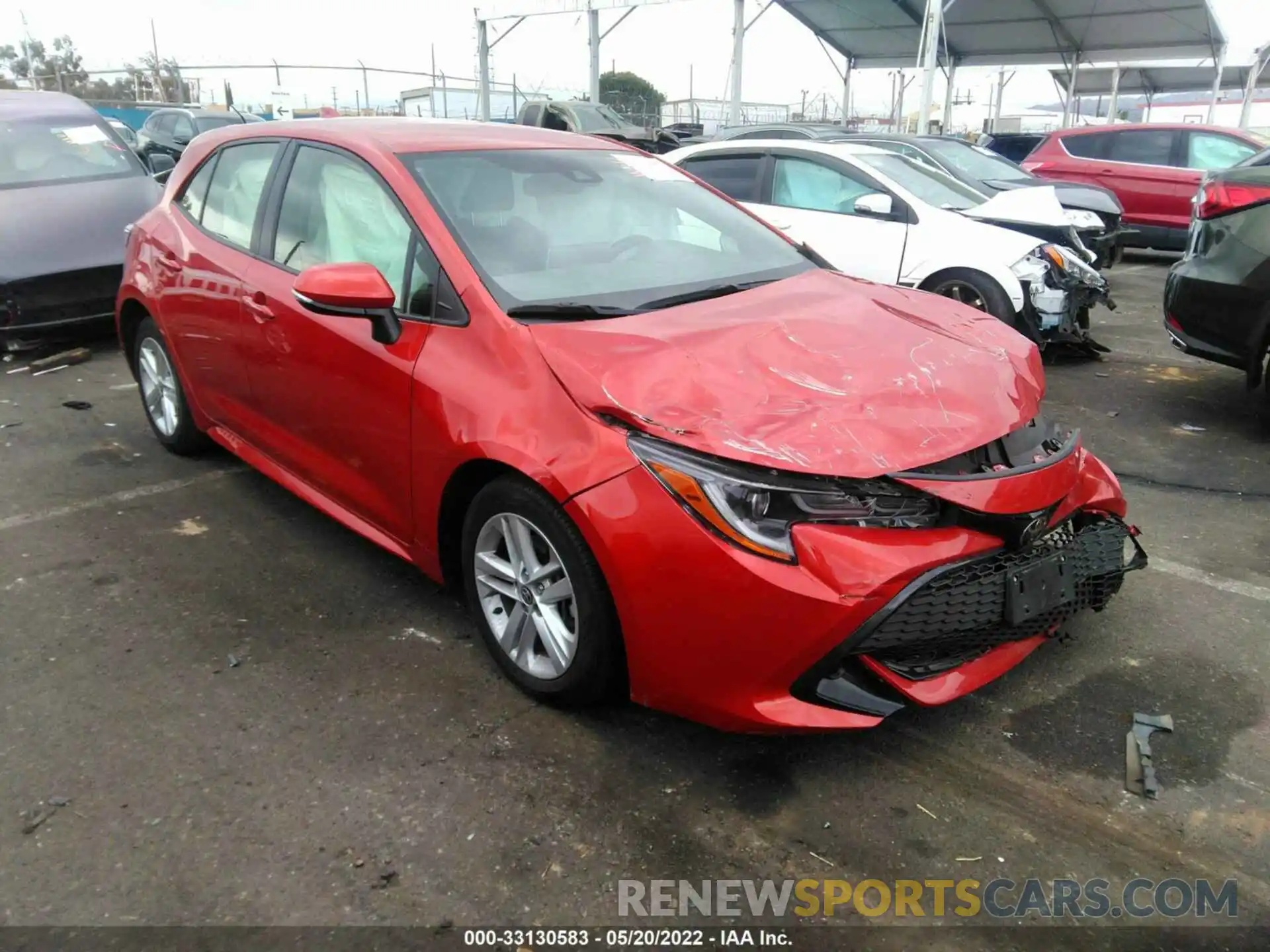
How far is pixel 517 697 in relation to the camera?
Answer: 288cm

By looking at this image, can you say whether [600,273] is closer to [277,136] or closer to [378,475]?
[378,475]

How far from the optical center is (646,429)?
7.76 ft

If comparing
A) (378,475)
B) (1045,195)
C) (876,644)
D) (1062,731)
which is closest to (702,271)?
(378,475)

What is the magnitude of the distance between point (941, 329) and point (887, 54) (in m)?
27.0

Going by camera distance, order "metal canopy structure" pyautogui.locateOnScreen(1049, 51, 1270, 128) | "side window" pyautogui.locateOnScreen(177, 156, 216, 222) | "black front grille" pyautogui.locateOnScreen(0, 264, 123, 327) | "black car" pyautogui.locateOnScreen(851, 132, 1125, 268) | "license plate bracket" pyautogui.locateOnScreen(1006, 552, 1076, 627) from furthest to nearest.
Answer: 1. "metal canopy structure" pyautogui.locateOnScreen(1049, 51, 1270, 128)
2. "black car" pyautogui.locateOnScreen(851, 132, 1125, 268)
3. "black front grille" pyautogui.locateOnScreen(0, 264, 123, 327)
4. "side window" pyautogui.locateOnScreen(177, 156, 216, 222)
5. "license plate bracket" pyautogui.locateOnScreen(1006, 552, 1076, 627)

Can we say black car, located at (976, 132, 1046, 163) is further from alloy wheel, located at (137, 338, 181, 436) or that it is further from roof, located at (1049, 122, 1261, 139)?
alloy wheel, located at (137, 338, 181, 436)

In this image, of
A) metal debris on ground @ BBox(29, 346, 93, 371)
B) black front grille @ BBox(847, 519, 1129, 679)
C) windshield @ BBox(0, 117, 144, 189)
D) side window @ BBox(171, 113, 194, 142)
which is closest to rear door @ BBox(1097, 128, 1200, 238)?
black front grille @ BBox(847, 519, 1129, 679)

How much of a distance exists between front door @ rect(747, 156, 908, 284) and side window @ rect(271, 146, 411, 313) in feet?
13.6

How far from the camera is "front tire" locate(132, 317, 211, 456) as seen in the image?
460 centimetres

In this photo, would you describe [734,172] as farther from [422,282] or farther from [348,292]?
[348,292]

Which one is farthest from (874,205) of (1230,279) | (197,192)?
(197,192)

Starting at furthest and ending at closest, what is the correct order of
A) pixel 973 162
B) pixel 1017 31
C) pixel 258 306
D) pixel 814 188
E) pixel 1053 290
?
pixel 1017 31 → pixel 973 162 → pixel 814 188 → pixel 1053 290 → pixel 258 306

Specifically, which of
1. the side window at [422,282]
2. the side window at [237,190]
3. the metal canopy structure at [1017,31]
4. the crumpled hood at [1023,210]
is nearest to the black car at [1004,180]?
the crumpled hood at [1023,210]

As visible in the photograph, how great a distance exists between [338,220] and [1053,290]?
4997 millimetres
